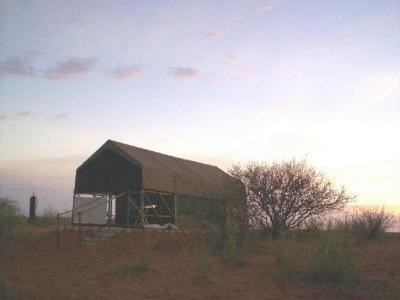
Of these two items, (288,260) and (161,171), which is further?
(161,171)

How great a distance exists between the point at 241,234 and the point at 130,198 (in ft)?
31.3

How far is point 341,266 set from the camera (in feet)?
29.0

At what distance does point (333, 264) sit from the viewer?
8852 mm

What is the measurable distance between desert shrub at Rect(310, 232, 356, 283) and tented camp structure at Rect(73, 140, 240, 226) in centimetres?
1012

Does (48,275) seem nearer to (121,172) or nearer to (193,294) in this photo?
(193,294)

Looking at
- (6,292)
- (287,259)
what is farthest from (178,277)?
(6,292)

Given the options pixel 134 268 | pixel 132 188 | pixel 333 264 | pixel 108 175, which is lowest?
pixel 134 268

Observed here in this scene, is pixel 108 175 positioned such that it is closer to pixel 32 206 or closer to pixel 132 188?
pixel 132 188

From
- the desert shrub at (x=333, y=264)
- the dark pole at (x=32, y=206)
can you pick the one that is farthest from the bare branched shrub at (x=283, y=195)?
the dark pole at (x=32, y=206)

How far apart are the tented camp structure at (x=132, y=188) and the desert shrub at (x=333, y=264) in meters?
10.1

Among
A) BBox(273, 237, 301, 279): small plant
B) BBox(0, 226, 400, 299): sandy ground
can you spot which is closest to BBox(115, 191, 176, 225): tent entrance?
BBox(0, 226, 400, 299): sandy ground

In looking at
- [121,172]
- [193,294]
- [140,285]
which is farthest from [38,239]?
[193,294]

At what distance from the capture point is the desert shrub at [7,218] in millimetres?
15344

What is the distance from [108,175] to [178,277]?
1149cm
